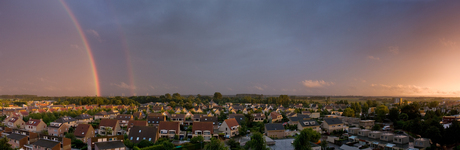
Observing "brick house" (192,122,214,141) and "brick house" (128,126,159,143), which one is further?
"brick house" (192,122,214,141)

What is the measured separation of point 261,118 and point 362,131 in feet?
48.5

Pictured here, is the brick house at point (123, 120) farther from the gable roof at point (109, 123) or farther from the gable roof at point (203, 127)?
the gable roof at point (203, 127)

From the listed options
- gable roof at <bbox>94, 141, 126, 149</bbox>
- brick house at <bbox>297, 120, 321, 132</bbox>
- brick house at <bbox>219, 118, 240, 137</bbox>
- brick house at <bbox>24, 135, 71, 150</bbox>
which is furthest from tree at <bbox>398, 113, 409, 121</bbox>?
brick house at <bbox>24, 135, 71, 150</bbox>

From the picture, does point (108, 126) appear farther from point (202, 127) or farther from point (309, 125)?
point (309, 125)

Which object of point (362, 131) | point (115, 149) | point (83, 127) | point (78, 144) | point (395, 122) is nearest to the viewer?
point (115, 149)

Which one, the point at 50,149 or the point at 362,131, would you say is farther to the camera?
the point at 362,131

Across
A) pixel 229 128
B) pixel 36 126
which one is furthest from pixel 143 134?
pixel 36 126

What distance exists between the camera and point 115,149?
18.0 meters

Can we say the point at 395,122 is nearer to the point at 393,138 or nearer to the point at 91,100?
the point at 393,138

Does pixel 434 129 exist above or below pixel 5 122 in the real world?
above

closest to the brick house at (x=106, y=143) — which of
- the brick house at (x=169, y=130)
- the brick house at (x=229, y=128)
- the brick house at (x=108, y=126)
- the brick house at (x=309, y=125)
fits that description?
the brick house at (x=169, y=130)

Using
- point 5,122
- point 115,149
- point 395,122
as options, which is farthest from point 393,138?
point 5,122

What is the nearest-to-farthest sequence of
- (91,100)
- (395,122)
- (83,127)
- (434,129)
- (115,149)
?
(115,149), (434,129), (83,127), (395,122), (91,100)

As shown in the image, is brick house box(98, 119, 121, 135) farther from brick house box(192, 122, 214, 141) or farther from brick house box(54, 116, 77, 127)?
brick house box(192, 122, 214, 141)
